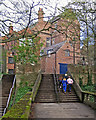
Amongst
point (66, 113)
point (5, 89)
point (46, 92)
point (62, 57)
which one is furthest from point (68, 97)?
point (62, 57)

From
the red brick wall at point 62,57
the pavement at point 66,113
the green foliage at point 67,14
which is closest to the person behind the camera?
the pavement at point 66,113

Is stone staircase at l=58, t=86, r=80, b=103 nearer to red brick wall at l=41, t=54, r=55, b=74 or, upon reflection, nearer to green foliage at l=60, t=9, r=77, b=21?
green foliage at l=60, t=9, r=77, b=21

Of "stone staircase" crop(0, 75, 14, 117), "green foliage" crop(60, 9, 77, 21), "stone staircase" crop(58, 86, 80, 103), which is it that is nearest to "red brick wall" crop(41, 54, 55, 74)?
"stone staircase" crop(0, 75, 14, 117)

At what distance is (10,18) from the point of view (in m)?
8.74

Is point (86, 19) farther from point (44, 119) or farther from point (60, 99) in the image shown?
point (44, 119)

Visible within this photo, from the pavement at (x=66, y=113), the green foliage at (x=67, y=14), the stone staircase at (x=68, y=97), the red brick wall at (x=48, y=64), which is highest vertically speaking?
the green foliage at (x=67, y=14)

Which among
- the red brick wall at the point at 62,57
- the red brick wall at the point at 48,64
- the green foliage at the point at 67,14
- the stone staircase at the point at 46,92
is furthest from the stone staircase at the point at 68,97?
the red brick wall at the point at 48,64

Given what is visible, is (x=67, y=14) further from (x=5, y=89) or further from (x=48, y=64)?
(x=48, y=64)

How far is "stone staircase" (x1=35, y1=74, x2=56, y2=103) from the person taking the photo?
12.0 metres

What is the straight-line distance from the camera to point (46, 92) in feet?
45.2

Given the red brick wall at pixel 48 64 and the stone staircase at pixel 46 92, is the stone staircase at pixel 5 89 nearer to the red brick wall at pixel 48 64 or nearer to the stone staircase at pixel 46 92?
the stone staircase at pixel 46 92

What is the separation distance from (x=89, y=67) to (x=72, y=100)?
876cm

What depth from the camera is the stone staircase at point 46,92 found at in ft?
39.4

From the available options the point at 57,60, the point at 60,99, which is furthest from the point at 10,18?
the point at 57,60
